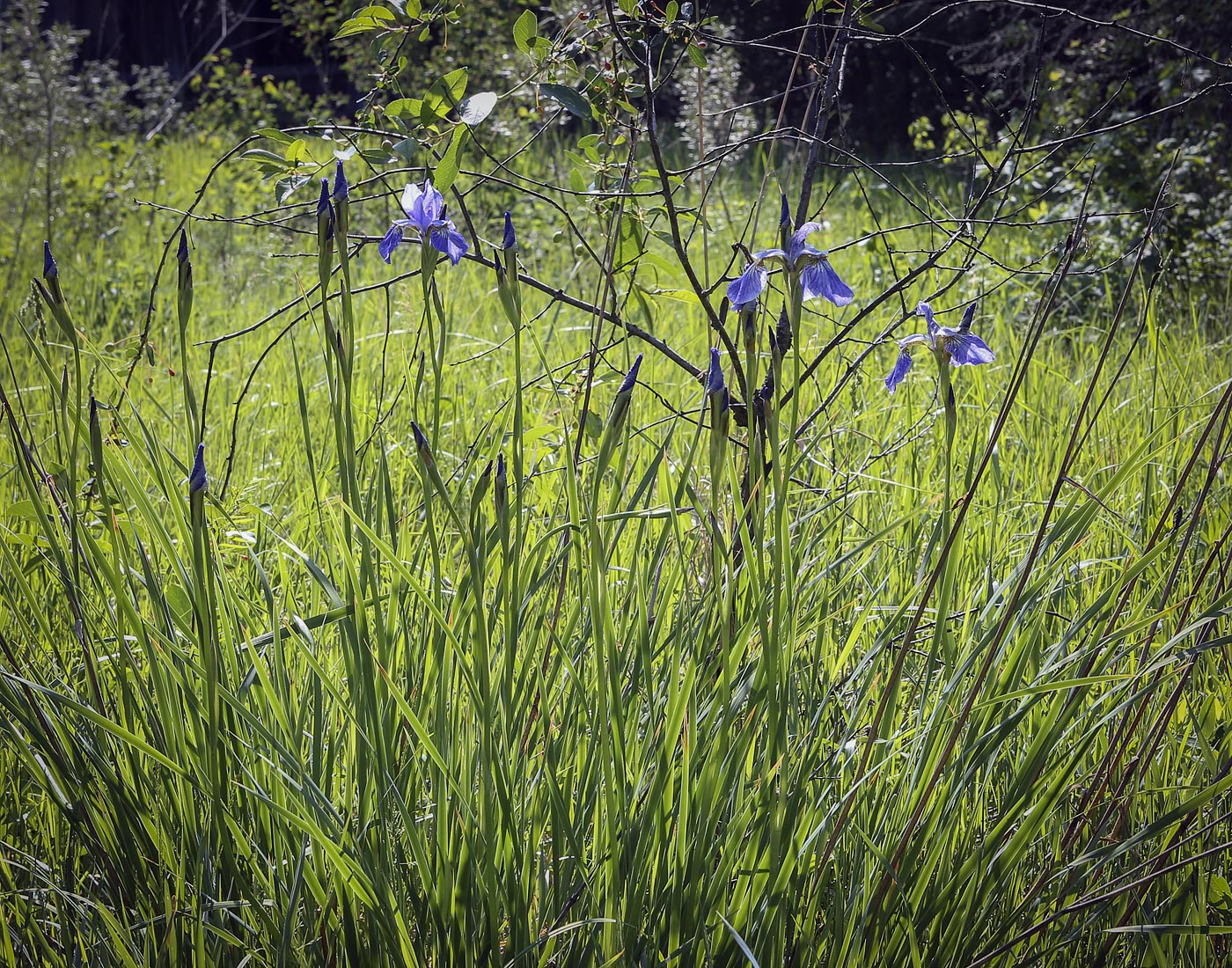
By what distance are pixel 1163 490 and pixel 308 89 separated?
13.8 meters

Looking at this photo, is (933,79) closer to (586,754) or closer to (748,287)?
(748,287)

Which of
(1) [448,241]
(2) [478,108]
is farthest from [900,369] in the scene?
(2) [478,108]

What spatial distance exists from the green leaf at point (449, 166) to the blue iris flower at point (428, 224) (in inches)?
2.7

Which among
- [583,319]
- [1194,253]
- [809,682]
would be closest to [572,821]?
[809,682]

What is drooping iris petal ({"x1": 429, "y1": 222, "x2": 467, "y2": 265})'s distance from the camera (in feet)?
2.76

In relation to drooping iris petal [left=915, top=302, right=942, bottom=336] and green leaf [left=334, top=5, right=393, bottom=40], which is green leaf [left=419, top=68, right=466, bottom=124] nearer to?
green leaf [left=334, top=5, right=393, bottom=40]

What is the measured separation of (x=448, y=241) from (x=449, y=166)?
152 mm

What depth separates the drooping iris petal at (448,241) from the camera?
840 millimetres

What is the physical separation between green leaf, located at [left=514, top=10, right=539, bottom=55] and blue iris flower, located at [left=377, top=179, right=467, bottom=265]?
400mm

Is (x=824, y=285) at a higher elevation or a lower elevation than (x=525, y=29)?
lower

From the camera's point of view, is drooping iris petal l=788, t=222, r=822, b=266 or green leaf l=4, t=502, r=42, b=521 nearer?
drooping iris petal l=788, t=222, r=822, b=266

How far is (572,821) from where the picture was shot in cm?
95

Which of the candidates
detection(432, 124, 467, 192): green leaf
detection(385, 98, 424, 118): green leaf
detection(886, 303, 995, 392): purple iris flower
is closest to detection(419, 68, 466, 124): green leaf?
detection(385, 98, 424, 118): green leaf

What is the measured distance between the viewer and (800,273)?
0.79 metres
